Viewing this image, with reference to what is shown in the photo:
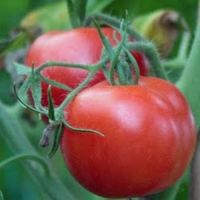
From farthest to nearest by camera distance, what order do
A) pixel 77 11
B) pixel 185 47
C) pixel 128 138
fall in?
1. pixel 185 47
2. pixel 77 11
3. pixel 128 138

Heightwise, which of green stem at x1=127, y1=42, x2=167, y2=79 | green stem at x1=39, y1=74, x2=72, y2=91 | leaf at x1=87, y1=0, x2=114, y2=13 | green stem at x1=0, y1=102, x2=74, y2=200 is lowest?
green stem at x1=0, y1=102, x2=74, y2=200

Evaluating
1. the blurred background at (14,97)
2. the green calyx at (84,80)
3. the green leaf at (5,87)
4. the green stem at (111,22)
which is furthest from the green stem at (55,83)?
the green leaf at (5,87)

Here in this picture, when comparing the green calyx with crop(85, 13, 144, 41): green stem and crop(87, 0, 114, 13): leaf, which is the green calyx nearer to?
crop(85, 13, 144, 41): green stem

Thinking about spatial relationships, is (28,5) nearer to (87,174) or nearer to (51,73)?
(51,73)

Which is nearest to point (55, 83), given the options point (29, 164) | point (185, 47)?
point (29, 164)

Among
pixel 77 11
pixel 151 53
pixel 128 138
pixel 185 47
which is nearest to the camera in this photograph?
pixel 128 138

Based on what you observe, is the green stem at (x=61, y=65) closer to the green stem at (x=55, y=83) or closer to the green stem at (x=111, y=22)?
the green stem at (x=55, y=83)

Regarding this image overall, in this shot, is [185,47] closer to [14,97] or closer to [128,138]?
[14,97]

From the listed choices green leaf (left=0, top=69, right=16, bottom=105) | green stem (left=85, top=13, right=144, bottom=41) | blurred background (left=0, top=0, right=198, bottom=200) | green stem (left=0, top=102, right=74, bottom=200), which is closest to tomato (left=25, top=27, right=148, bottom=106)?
green stem (left=85, top=13, right=144, bottom=41)
